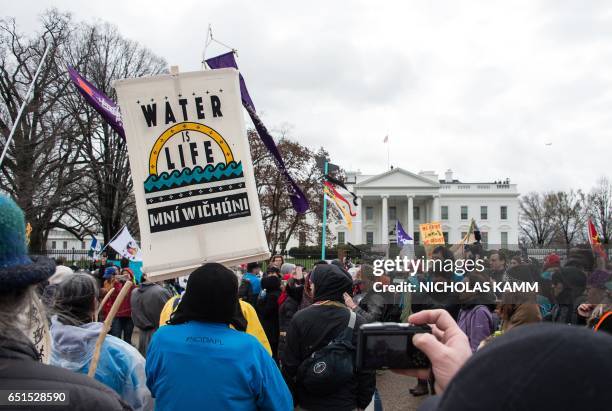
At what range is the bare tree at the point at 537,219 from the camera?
77.7 meters

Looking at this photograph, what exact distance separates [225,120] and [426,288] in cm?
524

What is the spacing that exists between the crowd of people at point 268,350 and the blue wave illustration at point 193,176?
2.59ft

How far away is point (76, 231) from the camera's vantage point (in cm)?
3566

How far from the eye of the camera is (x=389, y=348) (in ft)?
5.77

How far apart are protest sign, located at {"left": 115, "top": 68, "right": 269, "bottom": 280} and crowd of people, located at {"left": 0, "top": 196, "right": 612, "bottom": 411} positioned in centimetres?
54

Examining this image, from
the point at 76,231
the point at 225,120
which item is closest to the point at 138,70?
the point at 76,231

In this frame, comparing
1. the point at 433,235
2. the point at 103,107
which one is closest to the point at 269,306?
the point at 103,107

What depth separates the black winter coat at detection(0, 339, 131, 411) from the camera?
1290mm

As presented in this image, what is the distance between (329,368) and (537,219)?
86.9m

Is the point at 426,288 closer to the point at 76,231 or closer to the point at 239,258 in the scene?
the point at 239,258

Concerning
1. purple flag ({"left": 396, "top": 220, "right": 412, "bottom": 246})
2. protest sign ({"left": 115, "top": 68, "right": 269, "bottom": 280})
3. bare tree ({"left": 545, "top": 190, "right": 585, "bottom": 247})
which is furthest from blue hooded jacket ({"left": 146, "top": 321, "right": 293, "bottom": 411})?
bare tree ({"left": 545, "top": 190, "right": 585, "bottom": 247})

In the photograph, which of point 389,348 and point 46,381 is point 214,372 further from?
point 46,381

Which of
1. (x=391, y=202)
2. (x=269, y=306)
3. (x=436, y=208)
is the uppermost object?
(x=391, y=202)

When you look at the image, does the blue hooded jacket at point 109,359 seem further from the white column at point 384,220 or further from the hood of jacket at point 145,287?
the white column at point 384,220
